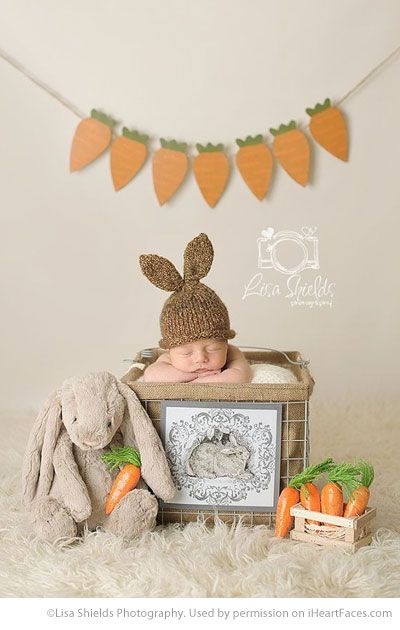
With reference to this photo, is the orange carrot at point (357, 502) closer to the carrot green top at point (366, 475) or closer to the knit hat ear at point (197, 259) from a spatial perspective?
the carrot green top at point (366, 475)

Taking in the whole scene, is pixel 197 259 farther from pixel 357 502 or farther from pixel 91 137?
pixel 91 137

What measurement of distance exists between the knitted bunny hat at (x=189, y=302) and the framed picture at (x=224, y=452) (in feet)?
0.42

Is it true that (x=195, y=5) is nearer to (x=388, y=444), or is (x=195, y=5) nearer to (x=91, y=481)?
(x=388, y=444)

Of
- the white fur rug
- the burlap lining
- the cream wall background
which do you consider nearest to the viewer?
the white fur rug

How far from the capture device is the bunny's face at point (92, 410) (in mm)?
1420

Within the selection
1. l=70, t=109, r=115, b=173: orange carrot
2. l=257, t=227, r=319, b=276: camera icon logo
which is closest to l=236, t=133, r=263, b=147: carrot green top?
l=257, t=227, r=319, b=276: camera icon logo

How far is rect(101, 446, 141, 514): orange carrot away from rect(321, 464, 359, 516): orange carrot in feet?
1.01

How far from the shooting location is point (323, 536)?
1.39 m

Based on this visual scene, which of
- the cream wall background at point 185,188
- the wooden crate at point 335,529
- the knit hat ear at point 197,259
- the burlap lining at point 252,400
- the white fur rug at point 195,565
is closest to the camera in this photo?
the white fur rug at point 195,565

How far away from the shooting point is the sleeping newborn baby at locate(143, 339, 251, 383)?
1.55 metres

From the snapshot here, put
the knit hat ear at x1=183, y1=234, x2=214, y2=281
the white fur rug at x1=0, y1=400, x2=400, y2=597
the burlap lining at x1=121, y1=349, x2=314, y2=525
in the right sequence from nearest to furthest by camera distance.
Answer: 1. the white fur rug at x1=0, y1=400, x2=400, y2=597
2. the burlap lining at x1=121, y1=349, x2=314, y2=525
3. the knit hat ear at x1=183, y1=234, x2=214, y2=281

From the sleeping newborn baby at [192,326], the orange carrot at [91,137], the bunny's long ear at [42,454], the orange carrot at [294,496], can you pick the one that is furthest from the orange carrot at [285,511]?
the orange carrot at [91,137]

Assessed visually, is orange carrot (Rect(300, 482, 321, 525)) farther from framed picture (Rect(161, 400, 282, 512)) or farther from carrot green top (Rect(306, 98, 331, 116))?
carrot green top (Rect(306, 98, 331, 116))
